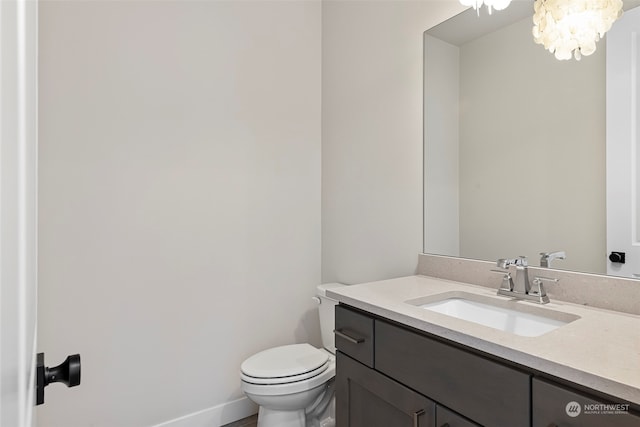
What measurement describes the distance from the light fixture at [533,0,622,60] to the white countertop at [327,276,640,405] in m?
0.85

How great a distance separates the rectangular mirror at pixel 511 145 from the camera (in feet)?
3.87

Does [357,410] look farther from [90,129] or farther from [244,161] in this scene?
[90,129]

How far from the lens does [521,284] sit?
1236 mm

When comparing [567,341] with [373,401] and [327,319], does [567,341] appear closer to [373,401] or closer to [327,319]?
[373,401]

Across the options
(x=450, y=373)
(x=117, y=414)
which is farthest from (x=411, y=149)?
(x=117, y=414)

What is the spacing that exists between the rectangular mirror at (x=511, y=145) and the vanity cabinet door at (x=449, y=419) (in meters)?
0.65

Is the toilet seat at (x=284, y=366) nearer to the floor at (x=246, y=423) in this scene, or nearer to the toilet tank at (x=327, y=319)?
the toilet tank at (x=327, y=319)

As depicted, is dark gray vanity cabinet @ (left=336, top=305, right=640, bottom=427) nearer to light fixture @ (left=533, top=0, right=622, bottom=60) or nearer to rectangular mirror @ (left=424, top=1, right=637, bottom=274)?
rectangular mirror @ (left=424, top=1, right=637, bottom=274)

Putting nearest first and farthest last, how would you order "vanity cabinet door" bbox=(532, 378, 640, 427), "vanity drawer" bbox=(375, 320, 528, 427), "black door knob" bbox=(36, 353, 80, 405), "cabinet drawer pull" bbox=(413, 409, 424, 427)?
1. "black door knob" bbox=(36, 353, 80, 405)
2. "vanity cabinet door" bbox=(532, 378, 640, 427)
3. "vanity drawer" bbox=(375, 320, 528, 427)
4. "cabinet drawer pull" bbox=(413, 409, 424, 427)

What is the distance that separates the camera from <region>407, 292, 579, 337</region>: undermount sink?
1.10 meters

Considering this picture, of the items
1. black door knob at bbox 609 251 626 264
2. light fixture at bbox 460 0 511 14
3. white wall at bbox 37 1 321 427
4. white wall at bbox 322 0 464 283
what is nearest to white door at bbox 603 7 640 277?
black door knob at bbox 609 251 626 264

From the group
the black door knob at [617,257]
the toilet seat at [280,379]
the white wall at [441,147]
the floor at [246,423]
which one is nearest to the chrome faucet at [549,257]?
the black door knob at [617,257]

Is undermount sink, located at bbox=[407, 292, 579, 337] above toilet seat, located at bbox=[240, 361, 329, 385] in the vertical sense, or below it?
above

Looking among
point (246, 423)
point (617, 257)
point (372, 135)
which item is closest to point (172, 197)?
point (372, 135)
